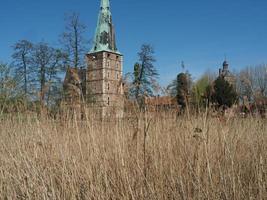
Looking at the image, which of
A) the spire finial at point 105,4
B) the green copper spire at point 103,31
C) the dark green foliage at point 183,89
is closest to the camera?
the dark green foliage at point 183,89

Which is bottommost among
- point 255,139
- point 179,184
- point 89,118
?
point 179,184

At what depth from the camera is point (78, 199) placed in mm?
2141

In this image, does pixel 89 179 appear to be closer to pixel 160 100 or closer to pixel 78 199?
pixel 78 199

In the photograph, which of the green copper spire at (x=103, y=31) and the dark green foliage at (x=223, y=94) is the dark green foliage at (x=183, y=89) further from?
the green copper spire at (x=103, y=31)

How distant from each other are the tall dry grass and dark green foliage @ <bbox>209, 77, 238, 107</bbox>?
0.61 meters

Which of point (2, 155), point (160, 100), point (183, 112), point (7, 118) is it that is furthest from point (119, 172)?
point (7, 118)

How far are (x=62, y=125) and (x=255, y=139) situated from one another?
2379 mm

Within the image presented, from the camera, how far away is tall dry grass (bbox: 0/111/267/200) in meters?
1.99

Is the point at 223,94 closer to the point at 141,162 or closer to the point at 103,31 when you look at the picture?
the point at 141,162

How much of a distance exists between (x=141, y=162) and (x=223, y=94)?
2.01m

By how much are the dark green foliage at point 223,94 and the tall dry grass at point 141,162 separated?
606 millimetres

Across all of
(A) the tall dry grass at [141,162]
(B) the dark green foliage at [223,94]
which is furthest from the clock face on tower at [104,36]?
(A) the tall dry grass at [141,162]

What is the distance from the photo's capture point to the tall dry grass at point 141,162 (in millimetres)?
1986

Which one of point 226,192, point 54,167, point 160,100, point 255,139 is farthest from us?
point 160,100
